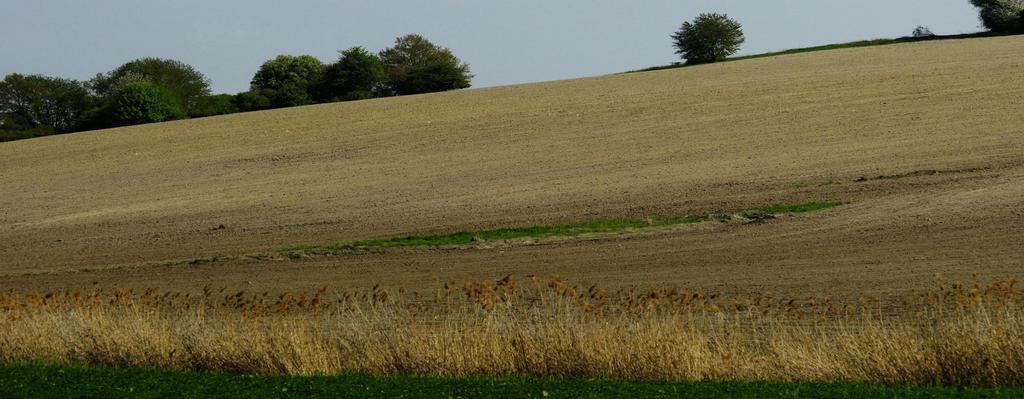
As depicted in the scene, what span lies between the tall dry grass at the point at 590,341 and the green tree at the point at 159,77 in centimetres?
6457

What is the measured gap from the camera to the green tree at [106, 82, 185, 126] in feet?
183

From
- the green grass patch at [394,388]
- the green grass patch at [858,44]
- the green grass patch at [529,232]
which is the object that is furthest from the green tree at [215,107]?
the green grass patch at [394,388]

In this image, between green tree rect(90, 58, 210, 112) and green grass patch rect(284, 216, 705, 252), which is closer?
green grass patch rect(284, 216, 705, 252)

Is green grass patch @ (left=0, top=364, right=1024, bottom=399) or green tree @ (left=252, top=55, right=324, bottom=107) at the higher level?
green tree @ (left=252, top=55, right=324, bottom=107)

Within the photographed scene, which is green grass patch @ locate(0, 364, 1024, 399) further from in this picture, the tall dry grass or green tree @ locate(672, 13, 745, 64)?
green tree @ locate(672, 13, 745, 64)

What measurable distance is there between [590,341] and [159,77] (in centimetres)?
7415

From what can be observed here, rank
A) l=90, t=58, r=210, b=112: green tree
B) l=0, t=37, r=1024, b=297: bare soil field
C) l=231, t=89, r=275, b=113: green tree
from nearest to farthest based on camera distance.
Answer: l=0, t=37, r=1024, b=297: bare soil field < l=231, t=89, r=275, b=113: green tree < l=90, t=58, r=210, b=112: green tree

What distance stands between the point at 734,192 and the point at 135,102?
1549 inches

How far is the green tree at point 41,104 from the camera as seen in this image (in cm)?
6412

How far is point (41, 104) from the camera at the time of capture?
6512 cm

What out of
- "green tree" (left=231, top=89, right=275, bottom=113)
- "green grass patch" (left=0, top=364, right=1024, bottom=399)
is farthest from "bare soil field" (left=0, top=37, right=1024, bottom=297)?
"green tree" (left=231, top=89, right=275, bottom=113)

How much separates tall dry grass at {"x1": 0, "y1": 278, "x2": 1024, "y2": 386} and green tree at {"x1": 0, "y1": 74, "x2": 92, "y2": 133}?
177 ft

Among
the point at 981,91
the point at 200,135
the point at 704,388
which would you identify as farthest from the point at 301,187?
the point at 704,388

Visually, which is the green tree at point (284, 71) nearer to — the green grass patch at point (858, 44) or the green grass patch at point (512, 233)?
the green grass patch at point (858, 44)
